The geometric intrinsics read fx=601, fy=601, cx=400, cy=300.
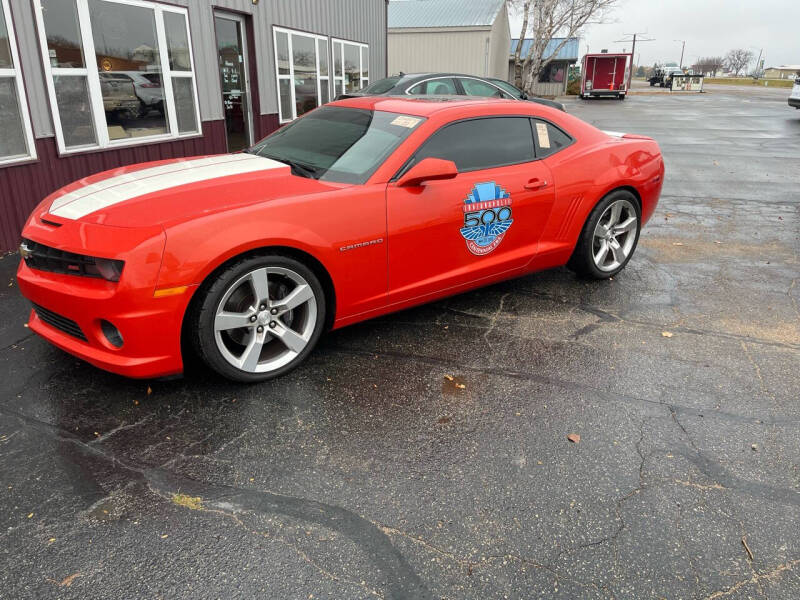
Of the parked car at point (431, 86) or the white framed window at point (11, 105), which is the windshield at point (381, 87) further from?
→ the white framed window at point (11, 105)

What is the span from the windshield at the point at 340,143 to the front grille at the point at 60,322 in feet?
5.12

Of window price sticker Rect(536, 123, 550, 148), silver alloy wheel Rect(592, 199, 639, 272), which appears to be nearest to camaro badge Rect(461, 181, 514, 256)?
window price sticker Rect(536, 123, 550, 148)

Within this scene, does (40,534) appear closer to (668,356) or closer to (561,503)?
(561,503)

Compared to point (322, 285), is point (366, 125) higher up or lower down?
higher up

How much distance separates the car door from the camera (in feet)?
12.3

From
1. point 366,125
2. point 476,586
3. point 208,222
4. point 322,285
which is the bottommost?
point 476,586

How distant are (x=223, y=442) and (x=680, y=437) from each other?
2276mm

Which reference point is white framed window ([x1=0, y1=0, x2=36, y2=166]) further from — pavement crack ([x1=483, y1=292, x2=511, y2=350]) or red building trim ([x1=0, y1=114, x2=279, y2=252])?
pavement crack ([x1=483, y1=292, x2=511, y2=350])

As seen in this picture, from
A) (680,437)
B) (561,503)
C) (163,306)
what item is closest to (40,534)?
(163,306)

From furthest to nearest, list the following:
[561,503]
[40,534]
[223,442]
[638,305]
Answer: [638,305] → [223,442] → [561,503] → [40,534]

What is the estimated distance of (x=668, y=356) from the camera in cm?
390

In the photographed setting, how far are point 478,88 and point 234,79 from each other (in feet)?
14.0

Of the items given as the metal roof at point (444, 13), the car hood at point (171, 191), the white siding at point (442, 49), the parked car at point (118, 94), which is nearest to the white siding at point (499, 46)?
the metal roof at point (444, 13)

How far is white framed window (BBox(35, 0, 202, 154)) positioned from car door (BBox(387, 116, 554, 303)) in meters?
4.59
